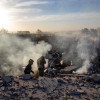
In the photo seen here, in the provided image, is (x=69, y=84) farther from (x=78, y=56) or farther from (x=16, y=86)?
(x=78, y=56)

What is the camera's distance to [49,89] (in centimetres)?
508

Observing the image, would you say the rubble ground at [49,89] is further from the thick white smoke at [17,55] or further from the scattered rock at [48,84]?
the thick white smoke at [17,55]

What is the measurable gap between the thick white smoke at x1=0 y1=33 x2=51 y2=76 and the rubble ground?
25.4ft

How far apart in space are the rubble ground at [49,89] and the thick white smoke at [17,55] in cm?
774

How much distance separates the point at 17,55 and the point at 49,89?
1767cm

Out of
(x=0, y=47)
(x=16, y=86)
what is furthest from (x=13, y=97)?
(x=0, y=47)

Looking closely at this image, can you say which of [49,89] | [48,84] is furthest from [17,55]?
[49,89]

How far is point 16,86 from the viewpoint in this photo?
5.27 meters

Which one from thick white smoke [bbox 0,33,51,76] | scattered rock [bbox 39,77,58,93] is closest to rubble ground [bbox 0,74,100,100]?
scattered rock [bbox 39,77,58,93]

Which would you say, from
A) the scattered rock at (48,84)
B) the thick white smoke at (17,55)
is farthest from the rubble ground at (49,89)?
the thick white smoke at (17,55)

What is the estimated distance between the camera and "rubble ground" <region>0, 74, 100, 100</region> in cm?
465

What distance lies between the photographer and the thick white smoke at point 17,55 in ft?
51.1

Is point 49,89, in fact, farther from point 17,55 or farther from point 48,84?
point 17,55

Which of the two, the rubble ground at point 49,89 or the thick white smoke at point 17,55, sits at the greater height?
the thick white smoke at point 17,55
